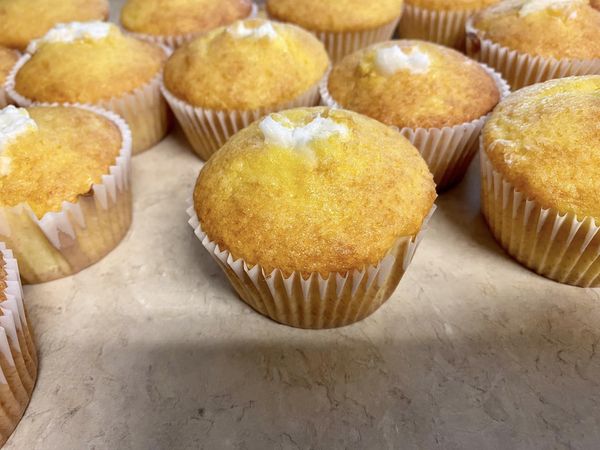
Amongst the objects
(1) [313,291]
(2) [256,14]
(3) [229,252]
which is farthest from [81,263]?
(2) [256,14]

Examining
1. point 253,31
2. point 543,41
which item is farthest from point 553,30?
point 253,31

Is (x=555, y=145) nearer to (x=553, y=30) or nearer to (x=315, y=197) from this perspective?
(x=315, y=197)

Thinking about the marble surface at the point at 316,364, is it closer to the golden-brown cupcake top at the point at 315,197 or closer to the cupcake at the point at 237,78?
the golden-brown cupcake top at the point at 315,197

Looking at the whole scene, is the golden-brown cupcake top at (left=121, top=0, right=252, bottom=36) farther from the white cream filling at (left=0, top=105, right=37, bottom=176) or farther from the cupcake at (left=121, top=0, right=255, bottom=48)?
the white cream filling at (left=0, top=105, right=37, bottom=176)

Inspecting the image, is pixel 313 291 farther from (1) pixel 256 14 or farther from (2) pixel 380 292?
(1) pixel 256 14

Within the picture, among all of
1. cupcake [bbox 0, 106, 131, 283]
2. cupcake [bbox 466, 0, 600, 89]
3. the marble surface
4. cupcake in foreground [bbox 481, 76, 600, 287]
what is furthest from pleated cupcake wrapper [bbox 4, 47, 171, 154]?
cupcake [bbox 466, 0, 600, 89]

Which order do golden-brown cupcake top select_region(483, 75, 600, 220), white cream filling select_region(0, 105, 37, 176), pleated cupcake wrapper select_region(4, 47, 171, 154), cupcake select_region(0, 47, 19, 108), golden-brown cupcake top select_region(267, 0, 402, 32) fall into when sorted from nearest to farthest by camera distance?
golden-brown cupcake top select_region(483, 75, 600, 220) < white cream filling select_region(0, 105, 37, 176) < pleated cupcake wrapper select_region(4, 47, 171, 154) < cupcake select_region(0, 47, 19, 108) < golden-brown cupcake top select_region(267, 0, 402, 32)

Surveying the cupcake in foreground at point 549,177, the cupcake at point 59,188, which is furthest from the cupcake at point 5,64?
the cupcake in foreground at point 549,177
